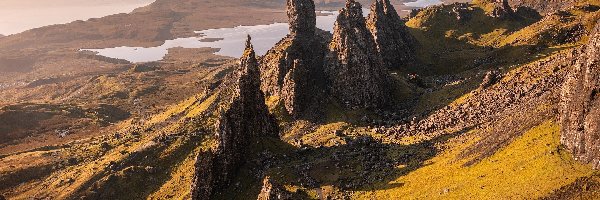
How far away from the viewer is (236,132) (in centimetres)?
10756

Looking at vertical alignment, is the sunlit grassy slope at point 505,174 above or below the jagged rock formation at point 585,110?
below

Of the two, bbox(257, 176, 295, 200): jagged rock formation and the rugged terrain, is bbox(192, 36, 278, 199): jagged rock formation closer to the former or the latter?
the rugged terrain

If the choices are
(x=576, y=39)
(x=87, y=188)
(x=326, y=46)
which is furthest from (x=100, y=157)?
(x=576, y=39)

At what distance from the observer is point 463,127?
336 ft

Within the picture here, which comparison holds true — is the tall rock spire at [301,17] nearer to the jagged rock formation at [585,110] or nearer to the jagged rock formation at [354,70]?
the jagged rock formation at [354,70]

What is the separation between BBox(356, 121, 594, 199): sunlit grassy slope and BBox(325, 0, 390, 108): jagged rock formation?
190 feet

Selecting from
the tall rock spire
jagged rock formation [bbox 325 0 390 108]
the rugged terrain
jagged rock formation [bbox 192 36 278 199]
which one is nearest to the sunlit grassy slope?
Result: the rugged terrain

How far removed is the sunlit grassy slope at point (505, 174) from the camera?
2491 inches

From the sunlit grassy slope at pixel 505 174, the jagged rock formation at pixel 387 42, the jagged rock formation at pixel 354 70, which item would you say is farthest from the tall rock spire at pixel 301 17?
the sunlit grassy slope at pixel 505 174

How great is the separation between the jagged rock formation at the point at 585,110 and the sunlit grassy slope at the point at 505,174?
70.7 inches

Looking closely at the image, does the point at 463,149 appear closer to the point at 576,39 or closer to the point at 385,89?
the point at 385,89

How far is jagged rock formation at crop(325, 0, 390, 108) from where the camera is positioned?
147250 mm

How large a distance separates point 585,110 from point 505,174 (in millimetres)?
14341

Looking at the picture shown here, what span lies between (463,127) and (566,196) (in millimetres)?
44183
